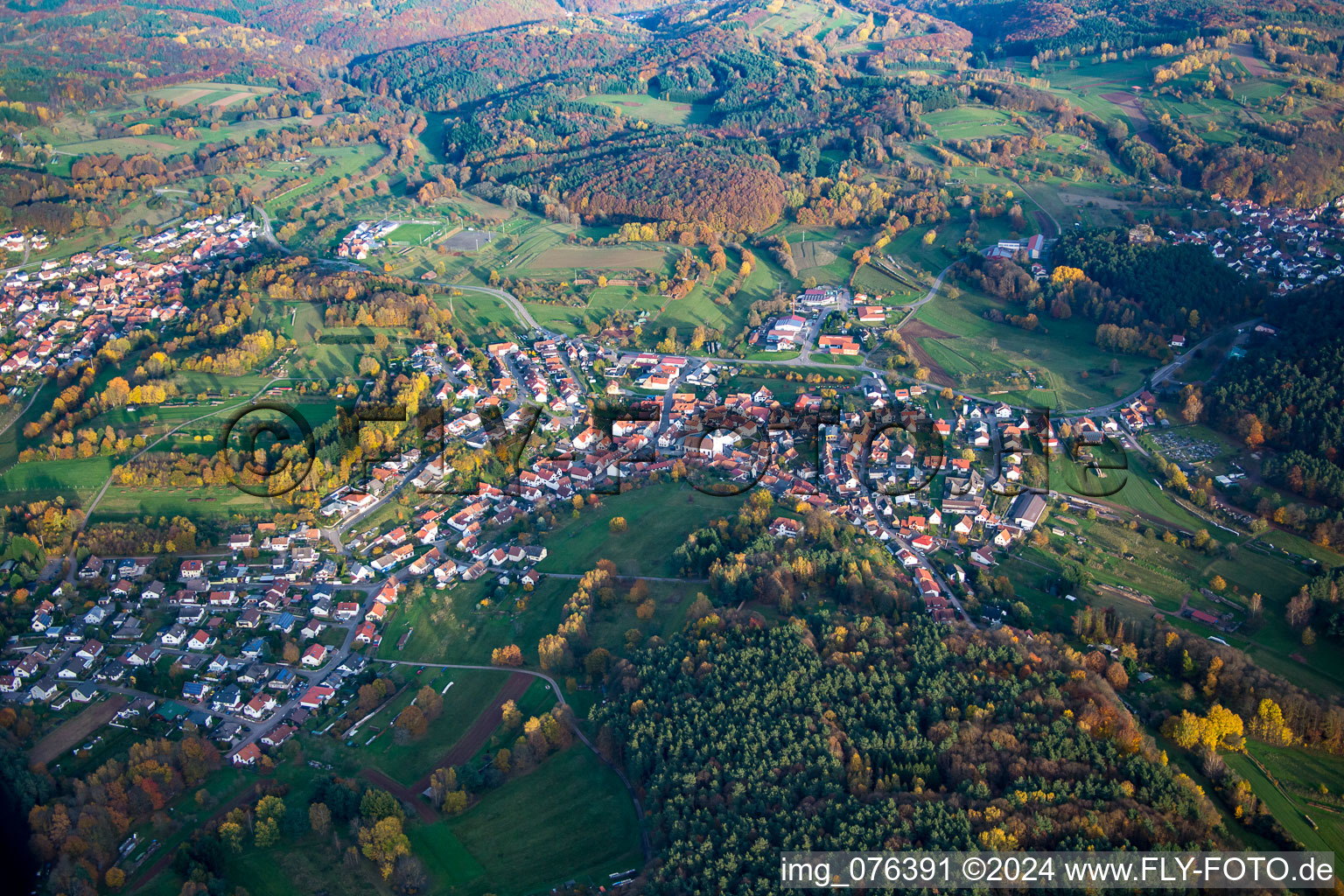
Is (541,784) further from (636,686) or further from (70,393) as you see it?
(70,393)

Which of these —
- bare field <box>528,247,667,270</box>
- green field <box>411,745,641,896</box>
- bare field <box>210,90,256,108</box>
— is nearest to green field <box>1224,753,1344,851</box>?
green field <box>411,745,641,896</box>

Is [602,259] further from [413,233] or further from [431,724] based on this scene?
[431,724]

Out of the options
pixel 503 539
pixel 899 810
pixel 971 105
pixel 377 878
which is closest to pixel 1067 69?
pixel 971 105

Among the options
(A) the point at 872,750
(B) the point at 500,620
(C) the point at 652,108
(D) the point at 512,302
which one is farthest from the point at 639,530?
(C) the point at 652,108

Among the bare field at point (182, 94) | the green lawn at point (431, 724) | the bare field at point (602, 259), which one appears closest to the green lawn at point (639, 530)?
the green lawn at point (431, 724)

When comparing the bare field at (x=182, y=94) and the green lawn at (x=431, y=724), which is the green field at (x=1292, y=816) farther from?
the bare field at (x=182, y=94)

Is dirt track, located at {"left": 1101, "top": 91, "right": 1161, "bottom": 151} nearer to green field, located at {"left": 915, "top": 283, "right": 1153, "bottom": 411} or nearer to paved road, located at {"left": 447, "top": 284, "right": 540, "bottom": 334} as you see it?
green field, located at {"left": 915, "top": 283, "right": 1153, "bottom": 411}
